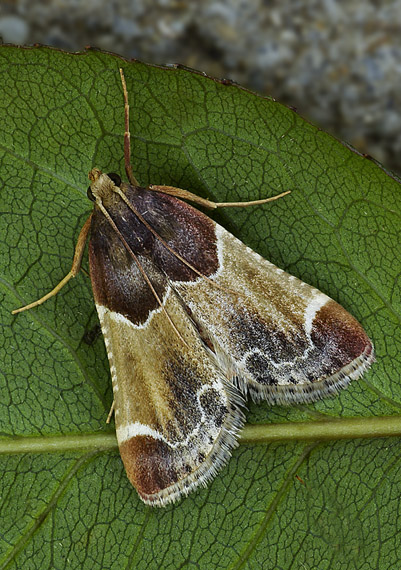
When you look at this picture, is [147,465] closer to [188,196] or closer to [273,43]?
[188,196]

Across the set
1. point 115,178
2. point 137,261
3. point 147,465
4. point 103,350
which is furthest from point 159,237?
point 147,465

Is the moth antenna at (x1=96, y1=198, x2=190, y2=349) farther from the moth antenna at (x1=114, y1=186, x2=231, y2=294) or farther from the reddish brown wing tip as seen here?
the reddish brown wing tip

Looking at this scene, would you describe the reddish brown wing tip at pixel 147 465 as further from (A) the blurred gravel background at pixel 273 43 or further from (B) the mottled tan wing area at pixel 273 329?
(A) the blurred gravel background at pixel 273 43

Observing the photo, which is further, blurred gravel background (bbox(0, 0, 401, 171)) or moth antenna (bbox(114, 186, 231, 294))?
blurred gravel background (bbox(0, 0, 401, 171))

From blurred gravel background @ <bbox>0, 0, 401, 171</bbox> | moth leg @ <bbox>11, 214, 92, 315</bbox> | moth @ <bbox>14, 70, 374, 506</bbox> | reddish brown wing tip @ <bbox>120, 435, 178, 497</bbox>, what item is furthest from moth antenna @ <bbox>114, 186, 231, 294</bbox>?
blurred gravel background @ <bbox>0, 0, 401, 171</bbox>

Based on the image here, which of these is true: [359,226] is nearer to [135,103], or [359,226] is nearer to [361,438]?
[361,438]

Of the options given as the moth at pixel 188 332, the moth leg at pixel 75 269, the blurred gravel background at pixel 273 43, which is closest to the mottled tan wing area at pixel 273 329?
the moth at pixel 188 332

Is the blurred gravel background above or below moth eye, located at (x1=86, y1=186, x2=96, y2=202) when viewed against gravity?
above
